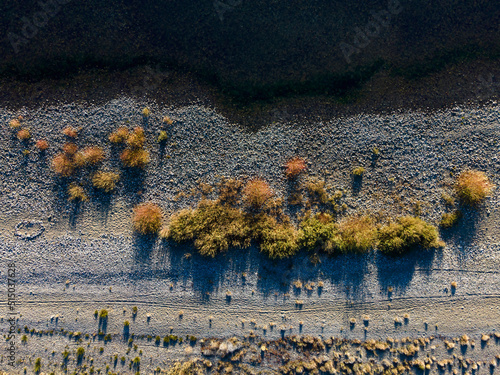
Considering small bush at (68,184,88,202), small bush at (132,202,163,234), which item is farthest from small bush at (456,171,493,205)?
small bush at (68,184,88,202)

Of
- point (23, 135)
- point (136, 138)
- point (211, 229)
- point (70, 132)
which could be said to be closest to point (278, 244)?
point (211, 229)

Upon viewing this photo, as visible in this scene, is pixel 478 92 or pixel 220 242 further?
pixel 478 92

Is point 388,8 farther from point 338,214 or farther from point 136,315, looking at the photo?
point 136,315

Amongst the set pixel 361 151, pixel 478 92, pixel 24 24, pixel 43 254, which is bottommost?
pixel 43 254

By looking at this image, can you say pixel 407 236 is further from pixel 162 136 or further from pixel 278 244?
pixel 162 136

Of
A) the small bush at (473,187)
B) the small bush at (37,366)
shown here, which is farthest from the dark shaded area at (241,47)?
the small bush at (37,366)

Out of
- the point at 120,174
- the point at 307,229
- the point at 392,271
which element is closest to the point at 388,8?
the point at 307,229

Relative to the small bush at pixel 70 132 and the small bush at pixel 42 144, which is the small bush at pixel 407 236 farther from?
the small bush at pixel 42 144
